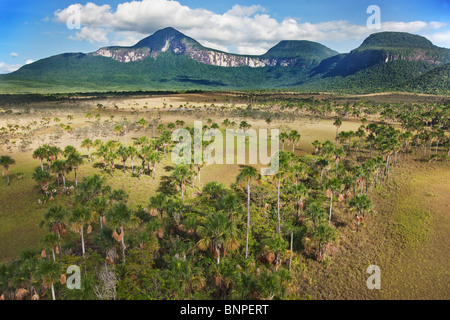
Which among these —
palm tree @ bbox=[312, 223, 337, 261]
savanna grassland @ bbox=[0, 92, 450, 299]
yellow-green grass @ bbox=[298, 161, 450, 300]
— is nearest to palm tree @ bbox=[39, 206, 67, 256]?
savanna grassland @ bbox=[0, 92, 450, 299]

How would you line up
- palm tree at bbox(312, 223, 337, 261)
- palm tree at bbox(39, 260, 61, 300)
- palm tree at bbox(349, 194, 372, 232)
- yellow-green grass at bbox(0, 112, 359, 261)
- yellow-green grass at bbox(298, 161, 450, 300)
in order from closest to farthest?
palm tree at bbox(39, 260, 61, 300) < yellow-green grass at bbox(298, 161, 450, 300) < palm tree at bbox(312, 223, 337, 261) < yellow-green grass at bbox(0, 112, 359, 261) < palm tree at bbox(349, 194, 372, 232)

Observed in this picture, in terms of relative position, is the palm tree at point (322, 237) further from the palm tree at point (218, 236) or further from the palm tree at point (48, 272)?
the palm tree at point (48, 272)

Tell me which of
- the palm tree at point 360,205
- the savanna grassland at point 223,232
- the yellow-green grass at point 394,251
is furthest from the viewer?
the palm tree at point 360,205

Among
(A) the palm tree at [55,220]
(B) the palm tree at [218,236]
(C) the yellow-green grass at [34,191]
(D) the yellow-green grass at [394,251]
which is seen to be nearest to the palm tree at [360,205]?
(D) the yellow-green grass at [394,251]

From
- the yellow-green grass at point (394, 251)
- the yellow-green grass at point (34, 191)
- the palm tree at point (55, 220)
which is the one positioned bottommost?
the yellow-green grass at point (394, 251)

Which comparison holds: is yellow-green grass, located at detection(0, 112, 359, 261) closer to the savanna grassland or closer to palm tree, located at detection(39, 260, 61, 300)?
the savanna grassland

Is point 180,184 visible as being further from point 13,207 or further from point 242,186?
point 13,207

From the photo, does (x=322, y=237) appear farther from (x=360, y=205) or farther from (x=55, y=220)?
(x=55, y=220)

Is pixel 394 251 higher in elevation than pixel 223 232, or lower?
lower

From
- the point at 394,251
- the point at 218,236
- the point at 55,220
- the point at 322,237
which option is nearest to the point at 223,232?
the point at 218,236

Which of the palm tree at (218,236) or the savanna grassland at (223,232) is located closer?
the savanna grassland at (223,232)
